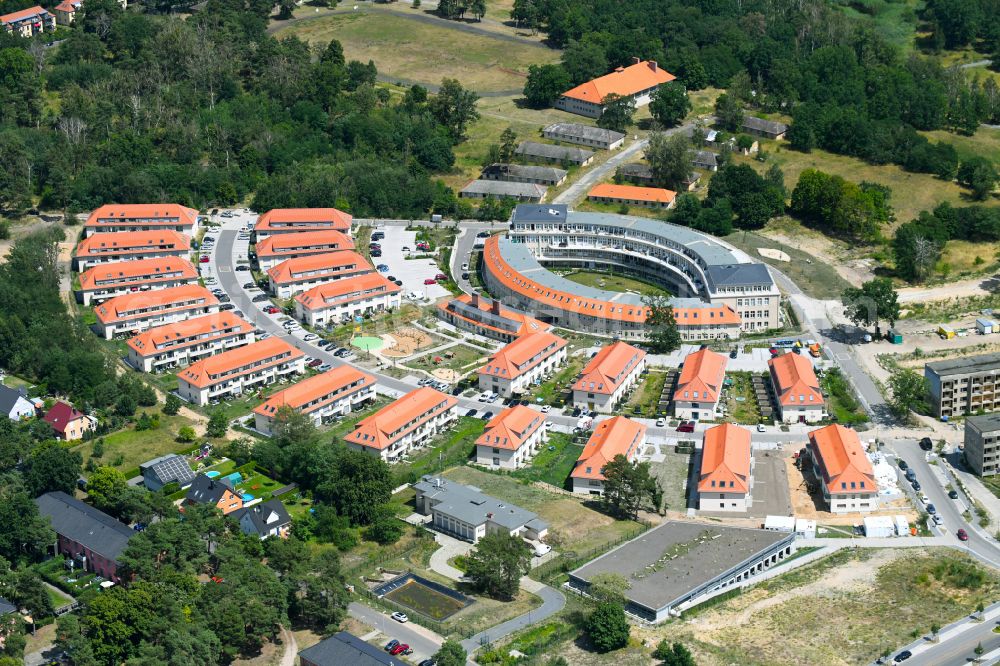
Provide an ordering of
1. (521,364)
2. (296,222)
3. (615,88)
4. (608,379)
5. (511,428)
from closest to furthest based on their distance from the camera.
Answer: (511,428) < (608,379) < (521,364) < (296,222) < (615,88)

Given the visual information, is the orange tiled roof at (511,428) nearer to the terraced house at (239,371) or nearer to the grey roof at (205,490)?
the grey roof at (205,490)

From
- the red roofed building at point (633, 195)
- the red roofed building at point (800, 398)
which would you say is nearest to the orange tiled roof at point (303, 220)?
the red roofed building at point (633, 195)

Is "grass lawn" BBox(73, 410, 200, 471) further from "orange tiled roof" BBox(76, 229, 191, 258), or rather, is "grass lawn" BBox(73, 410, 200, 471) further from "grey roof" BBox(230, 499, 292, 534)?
"orange tiled roof" BBox(76, 229, 191, 258)

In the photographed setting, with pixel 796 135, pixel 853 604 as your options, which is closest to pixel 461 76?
pixel 796 135

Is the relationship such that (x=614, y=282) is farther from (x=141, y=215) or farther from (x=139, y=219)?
(x=139, y=219)

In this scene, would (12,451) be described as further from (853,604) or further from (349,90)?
(349,90)

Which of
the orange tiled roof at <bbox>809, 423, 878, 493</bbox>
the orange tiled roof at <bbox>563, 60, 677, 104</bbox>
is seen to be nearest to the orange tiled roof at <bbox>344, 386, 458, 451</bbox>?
the orange tiled roof at <bbox>809, 423, 878, 493</bbox>

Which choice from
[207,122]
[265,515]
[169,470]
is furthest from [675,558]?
[207,122]
